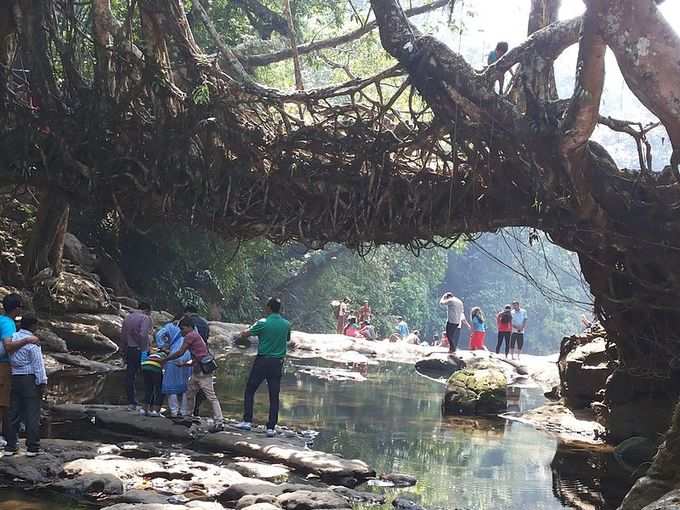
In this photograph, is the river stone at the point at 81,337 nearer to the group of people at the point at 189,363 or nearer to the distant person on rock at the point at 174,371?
the group of people at the point at 189,363

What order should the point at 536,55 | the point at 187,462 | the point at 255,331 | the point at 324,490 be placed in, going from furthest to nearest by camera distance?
the point at 255,331
the point at 536,55
the point at 187,462
the point at 324,490

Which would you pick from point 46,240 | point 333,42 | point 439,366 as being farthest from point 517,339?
point 46,240

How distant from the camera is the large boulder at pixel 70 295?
60.5 ft

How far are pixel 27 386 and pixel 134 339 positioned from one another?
10.8 feet

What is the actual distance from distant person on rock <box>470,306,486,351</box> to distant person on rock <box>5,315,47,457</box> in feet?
53.9

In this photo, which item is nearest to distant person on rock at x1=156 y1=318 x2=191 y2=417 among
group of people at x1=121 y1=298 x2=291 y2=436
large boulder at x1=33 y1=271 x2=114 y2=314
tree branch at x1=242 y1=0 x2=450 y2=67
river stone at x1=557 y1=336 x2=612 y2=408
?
group of people at x1=121 y1=298 x2=291 y2=436

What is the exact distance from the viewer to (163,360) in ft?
36.5

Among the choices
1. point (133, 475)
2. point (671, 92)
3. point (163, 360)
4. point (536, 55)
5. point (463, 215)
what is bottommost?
point (133, 475)

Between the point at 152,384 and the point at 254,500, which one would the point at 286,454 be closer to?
the point at 254,500

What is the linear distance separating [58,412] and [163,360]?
154 centimetres

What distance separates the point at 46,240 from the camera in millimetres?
17500

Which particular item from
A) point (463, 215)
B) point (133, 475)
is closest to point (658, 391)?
point (463, 215)

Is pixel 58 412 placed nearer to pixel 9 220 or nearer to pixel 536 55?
pixel 536 55

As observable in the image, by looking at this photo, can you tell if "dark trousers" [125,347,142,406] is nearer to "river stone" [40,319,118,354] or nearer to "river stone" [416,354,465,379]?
"river stone" [40,319,118,354]
